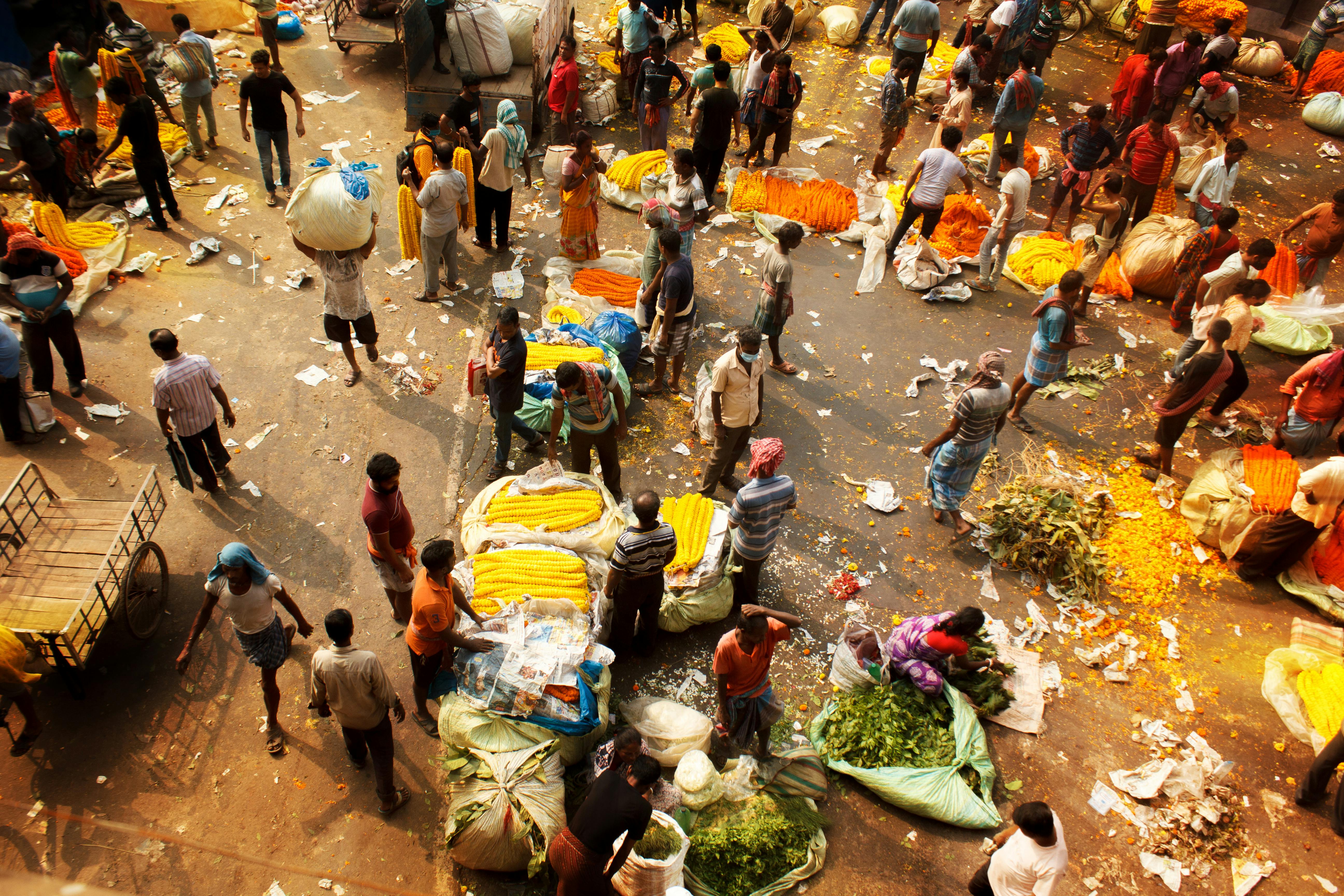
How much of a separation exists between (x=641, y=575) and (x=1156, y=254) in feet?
26.7

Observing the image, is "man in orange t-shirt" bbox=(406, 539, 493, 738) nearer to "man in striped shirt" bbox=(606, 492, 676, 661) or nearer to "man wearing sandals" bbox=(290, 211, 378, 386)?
"man in striped shirt" bbox=(606, 492, 676, 661)

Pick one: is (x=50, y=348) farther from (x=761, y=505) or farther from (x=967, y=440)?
(x=967, y=440)

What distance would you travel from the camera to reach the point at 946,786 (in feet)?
17.0

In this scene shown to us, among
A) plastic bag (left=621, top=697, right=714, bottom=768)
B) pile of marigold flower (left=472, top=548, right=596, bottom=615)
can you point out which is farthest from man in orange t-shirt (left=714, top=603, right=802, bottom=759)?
pile of marigold flower (left=472, top=548, right=596, bottom=615)

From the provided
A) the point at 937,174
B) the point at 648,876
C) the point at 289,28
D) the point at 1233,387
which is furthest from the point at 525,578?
the point at 289,28

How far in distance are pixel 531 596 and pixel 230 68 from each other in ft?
37.2

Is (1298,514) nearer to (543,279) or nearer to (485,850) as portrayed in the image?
(485,850)

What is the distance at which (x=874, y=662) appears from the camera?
568cm

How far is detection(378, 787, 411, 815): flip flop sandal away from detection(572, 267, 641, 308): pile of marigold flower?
217 inches

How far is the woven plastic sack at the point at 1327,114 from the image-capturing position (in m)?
13.2

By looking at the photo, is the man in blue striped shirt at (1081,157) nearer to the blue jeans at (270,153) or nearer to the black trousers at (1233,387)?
the black trousers at (1233,387)

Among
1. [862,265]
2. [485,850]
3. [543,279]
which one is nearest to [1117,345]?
[862,265]

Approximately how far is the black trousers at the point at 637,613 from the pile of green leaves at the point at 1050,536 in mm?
3150

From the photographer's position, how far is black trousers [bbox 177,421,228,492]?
6387 millimetres
